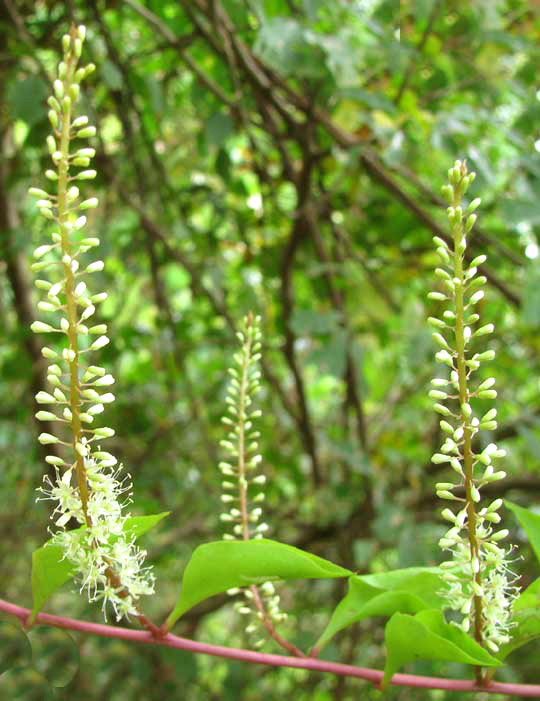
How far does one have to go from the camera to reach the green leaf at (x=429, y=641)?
597 mm

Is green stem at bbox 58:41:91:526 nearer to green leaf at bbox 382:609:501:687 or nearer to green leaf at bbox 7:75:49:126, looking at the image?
green leaf at bbox 382:609:501:687

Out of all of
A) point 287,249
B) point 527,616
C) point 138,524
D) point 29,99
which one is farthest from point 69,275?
point 287,249

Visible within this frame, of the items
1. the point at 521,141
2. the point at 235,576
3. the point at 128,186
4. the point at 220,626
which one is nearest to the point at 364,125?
the point at 521,141

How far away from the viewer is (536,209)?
1801mm

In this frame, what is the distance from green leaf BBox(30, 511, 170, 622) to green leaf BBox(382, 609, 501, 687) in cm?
21

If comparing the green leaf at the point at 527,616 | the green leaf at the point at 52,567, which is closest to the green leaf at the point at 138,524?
the green leaf at the point at 52,567

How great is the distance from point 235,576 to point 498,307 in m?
2.23

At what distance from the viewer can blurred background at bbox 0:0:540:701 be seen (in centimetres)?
186

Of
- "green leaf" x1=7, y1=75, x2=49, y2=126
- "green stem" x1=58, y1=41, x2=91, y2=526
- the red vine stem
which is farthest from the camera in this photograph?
"green leaf" x1=7, y1=75, x2=49, y2=126

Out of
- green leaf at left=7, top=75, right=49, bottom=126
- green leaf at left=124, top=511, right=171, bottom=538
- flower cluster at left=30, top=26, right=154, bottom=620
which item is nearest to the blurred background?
green leaf at left=7, top=75, right=49, bottom=126

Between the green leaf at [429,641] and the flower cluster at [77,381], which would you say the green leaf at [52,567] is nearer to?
the flower cluster at [77,381]

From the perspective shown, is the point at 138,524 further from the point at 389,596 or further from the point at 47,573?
the point at 389,596

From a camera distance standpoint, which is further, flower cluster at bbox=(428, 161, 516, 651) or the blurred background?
the blurred background

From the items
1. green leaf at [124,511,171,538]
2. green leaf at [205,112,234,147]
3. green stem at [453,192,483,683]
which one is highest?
green leaf at [205,112,234,147]
